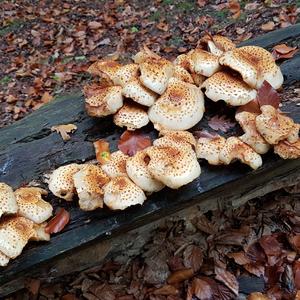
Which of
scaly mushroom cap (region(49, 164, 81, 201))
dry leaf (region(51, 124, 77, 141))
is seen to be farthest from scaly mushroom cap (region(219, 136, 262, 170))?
A: dry leaf (region(51, 124, 77, 141))

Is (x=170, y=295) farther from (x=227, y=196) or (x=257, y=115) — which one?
(x=257, y=115)

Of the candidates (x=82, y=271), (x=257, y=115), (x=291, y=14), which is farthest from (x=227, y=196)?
(x=291, y=14)

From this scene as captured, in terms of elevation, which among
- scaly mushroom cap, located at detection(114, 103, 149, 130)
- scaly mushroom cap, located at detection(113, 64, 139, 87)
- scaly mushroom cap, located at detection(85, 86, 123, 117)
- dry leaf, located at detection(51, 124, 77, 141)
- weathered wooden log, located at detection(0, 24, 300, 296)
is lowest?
weathered wooden log, located at detection(0, 24, 300, 296)

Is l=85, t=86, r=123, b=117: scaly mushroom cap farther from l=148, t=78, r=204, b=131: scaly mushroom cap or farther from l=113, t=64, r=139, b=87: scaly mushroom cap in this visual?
l=148, t=78, r=204, b=131: scaly mushroom cap

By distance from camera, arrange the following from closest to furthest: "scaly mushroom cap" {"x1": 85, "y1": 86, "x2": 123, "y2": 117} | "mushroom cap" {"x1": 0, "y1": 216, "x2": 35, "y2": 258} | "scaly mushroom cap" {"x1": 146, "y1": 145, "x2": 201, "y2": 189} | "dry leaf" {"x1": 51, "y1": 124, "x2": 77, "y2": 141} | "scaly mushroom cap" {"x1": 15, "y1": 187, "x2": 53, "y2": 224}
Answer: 1. "mushroom cap" {"x1": 0, "y1": 216, "x2": 35, "y2": 258}
2. "scaly mushroom cap" {"x1": 146, "y1": 145, "x2": 201, "y2": 189}
3. "scaly mushroom cap" {"x1": 15, "y1": 187, "x2": 53, "y2": 224}
4. "scaly mushroom cap" {"x1": 85, "y1": 86, "x2": 123, "y2": 117}
5. "dry leaf" {"x1": 51, "y1": 124, "x2": 77, "y2": 141}

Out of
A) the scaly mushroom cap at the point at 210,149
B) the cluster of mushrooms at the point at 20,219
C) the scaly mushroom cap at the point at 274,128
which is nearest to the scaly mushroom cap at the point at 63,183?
the cluster of mushrooms at the point at 20,219

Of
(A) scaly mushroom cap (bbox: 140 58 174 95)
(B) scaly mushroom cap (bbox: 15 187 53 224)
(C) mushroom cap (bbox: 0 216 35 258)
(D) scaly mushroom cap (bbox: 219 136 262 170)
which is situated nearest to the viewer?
(C) mushroom cap (bbox: 0 216 35 258)
